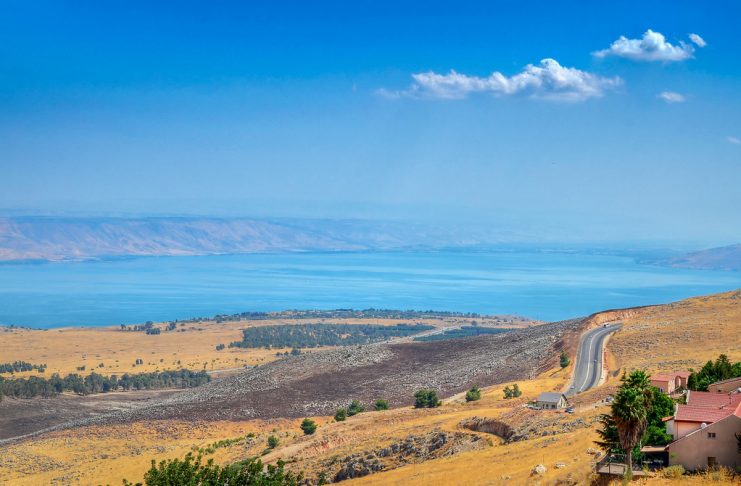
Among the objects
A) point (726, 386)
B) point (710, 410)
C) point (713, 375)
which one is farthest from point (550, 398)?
point (710, 410)

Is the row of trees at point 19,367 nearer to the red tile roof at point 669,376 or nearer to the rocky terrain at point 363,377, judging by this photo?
the rocky terrain at point 363,377

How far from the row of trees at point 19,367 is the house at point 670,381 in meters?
98.4

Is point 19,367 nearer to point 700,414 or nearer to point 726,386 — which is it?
point 726,386

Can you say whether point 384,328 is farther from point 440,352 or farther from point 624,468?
point 624,468

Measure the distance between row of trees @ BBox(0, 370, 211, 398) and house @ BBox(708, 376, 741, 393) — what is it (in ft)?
257

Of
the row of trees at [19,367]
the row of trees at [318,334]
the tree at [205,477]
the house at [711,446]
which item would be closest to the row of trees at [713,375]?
the house at [711,446]

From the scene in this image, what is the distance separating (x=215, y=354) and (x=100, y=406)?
49.1 meters

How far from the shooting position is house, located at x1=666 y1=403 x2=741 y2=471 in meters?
22.6

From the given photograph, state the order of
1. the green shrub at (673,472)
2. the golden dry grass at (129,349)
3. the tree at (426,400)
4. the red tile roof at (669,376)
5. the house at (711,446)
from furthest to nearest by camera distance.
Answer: the golden dry grass at (129,349), the tree at (426,400), the red tile roof at (669,376), the house at (711,446), the green shrub at (673,472)

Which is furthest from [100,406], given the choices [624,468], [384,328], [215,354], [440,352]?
[384,328]

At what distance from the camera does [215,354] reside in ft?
452

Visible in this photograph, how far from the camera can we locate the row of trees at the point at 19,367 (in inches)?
4633

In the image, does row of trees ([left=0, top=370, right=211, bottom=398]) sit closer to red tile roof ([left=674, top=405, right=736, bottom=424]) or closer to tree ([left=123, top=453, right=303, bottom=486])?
tree ([left=123, top=453, right=303, bottom=486])

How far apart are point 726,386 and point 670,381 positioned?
4.68m
